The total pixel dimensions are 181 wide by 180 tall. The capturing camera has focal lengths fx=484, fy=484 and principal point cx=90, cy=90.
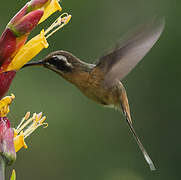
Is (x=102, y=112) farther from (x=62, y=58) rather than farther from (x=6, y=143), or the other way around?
(x=6, y=143)

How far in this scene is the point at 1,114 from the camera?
89.7 inches

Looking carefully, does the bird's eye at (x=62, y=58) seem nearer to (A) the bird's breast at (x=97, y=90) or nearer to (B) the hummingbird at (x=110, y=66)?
(B) the hummingbird at (x=110, y=66)

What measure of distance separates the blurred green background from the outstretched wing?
294 cm

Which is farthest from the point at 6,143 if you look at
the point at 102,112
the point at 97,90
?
the point at 102,112

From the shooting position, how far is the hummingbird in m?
2.81

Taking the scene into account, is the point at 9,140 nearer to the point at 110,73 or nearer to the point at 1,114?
the point at 1,114

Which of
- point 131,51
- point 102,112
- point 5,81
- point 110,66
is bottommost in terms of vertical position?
point 102,112

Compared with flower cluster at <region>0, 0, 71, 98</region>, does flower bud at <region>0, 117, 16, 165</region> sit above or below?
below

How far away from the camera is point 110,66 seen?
313cm

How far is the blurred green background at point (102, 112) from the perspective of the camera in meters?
6.25

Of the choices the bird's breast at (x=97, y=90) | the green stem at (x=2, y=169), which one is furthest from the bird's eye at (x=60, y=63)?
the green stem at (x=2, y=169)

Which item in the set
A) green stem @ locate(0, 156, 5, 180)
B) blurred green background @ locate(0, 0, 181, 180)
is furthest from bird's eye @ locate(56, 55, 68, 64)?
blurred green background @ locate(0, 0, 181, 180)

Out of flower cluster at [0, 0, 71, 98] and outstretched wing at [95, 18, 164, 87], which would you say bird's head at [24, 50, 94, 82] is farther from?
flower cluster at [0, 0, 71, 98]

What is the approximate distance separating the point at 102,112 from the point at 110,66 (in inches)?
142
